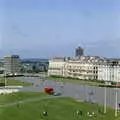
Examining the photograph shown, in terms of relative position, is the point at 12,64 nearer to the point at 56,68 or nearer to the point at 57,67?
the point at 56,68

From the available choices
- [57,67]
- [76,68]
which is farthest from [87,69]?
[57,67]

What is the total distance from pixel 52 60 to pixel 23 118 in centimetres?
2700

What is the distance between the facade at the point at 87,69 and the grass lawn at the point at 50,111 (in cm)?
1365

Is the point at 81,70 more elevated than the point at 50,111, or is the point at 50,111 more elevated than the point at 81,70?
the point at 81,70

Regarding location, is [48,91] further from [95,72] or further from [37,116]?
[95,72]

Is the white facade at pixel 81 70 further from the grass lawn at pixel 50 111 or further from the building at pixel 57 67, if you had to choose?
the grass lawn at pixel 50 111

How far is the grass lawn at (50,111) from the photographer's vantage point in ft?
27.5

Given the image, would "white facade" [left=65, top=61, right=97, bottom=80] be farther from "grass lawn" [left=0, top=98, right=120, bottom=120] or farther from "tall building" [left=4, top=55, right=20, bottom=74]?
"grass lawn" [left=0, top=98, right=120, bottom=120]

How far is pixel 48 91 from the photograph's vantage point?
14594mm

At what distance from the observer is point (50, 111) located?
29.7 feet

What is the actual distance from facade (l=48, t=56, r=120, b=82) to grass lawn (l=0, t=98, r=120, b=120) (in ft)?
44.8

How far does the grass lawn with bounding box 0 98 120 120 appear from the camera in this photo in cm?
838

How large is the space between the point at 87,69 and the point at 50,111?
18.8 m

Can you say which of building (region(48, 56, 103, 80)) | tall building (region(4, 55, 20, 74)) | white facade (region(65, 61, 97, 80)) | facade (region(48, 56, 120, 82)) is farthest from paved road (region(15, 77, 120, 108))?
tall building (region(4, 55, 20, 74))
